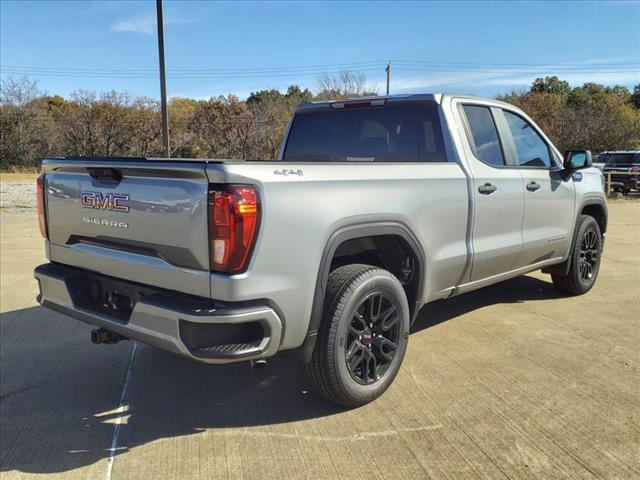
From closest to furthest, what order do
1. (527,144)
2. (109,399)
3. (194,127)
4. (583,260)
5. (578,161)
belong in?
(109,399) → (527,144) → (578,161) → (583,260) → (194,127)

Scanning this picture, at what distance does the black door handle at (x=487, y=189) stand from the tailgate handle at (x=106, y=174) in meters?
2.56

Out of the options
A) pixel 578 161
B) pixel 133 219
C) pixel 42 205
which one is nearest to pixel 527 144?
pixel 578 161

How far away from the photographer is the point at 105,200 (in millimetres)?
3098

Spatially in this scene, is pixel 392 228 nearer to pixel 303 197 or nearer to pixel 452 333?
pixel 303 197

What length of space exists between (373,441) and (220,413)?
3.21 ft

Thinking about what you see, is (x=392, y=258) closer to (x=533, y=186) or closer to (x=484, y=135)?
(x=484, y=135)

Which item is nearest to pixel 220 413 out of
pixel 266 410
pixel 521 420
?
pixel 266 410

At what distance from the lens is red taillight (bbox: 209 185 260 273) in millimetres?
2578

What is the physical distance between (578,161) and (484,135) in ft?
4.16

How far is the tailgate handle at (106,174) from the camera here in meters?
3.03

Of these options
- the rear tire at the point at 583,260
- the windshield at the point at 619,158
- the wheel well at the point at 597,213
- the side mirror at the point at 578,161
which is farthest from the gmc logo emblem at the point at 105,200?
the windshield at the point at 619,158

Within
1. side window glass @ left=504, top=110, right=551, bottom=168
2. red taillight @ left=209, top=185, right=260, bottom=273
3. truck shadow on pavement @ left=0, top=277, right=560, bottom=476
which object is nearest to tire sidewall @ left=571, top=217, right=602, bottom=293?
side window glass @ left=504, top=110, right=551, bottom=168

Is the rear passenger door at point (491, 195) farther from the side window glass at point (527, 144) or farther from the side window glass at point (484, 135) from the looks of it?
the side window glass at point (527, 144)

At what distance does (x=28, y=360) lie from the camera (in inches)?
167
